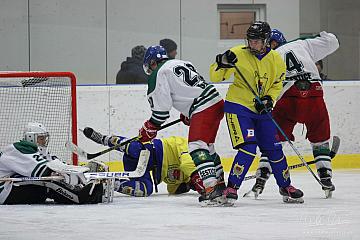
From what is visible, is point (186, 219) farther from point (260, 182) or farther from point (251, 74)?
point (260, 182)

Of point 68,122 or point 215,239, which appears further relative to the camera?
point 68,122

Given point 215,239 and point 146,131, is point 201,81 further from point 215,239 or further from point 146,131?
point 215,239

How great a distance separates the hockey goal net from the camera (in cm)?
809

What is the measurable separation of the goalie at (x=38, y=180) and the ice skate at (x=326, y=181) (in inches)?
60.3

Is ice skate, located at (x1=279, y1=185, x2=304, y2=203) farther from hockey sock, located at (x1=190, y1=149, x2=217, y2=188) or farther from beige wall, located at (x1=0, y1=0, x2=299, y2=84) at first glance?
beige wall, located at (x1=0, y1=0, x2=299, y2=84)

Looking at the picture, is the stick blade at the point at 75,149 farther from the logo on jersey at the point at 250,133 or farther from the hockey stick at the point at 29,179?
the logo on jersey at the point at 250,133

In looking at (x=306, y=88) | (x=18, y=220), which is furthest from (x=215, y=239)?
(x=306, y=88)

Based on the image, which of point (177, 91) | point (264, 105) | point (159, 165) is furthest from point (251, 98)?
point (159, 165)

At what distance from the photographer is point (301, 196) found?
6.64 meters

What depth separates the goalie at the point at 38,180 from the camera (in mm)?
6496

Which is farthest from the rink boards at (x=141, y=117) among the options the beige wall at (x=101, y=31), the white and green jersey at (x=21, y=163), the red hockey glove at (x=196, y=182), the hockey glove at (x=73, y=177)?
the hockey glove at (x=73, y=177)

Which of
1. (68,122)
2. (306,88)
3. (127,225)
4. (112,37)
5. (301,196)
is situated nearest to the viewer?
(127,225)

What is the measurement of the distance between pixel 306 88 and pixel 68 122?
203 centimetres

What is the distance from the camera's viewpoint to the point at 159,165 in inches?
291
